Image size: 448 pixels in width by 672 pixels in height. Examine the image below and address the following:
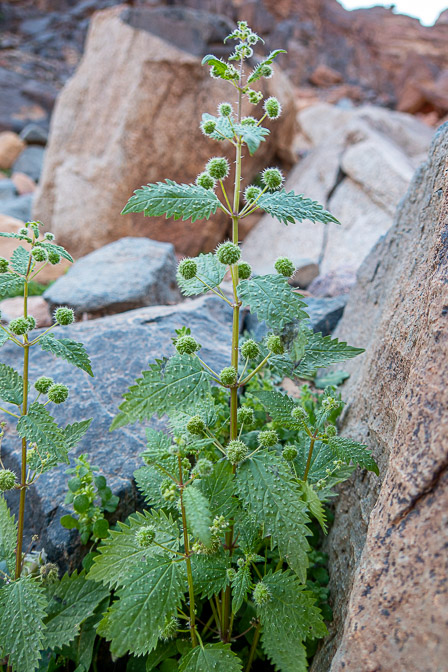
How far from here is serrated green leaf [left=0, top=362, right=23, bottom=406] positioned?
1595mm

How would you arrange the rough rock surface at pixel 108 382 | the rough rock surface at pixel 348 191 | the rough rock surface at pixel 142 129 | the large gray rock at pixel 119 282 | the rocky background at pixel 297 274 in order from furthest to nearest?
the rough rock surface at pixel 142 129, the rough rock surface at pixel 348 191, the large gray rock at pixel 119 282, the rough rock surface at pixel 108 382, the rocky background at pixel 297 274

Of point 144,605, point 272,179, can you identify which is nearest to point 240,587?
point 144,605

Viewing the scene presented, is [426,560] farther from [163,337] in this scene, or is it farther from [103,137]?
[103,137]

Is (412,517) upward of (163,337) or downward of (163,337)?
upward

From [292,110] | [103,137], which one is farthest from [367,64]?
[103,137]

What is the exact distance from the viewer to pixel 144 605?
127 centimetres

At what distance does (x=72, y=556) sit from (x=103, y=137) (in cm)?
641

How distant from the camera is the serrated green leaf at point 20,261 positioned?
5.23 feet

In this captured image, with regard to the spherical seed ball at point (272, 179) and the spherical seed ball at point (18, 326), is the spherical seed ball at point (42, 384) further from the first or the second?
the spherical seed ball at point (272, 179)

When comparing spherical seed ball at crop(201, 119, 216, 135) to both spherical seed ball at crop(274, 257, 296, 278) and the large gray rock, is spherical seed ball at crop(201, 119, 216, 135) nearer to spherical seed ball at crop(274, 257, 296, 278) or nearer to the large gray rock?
spherical seed ball at crop(274, 257, 296, 278)

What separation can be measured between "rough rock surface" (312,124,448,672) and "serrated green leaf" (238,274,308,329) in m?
0.40

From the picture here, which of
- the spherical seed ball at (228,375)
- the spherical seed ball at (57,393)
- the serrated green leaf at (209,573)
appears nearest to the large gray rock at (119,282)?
the spherical seed ball at (57,393)

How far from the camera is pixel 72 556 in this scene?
195cm

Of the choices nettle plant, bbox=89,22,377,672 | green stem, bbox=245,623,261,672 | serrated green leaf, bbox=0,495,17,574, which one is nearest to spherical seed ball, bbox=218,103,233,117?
nettle plant, bbox=89,22,377,672
